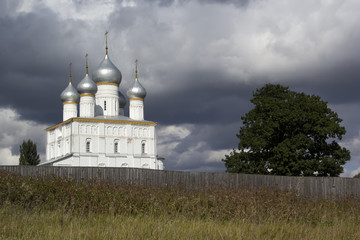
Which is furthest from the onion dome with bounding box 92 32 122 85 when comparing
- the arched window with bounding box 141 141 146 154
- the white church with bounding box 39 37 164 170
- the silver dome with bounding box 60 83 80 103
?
the arched window with bounding box 141 141 146 154

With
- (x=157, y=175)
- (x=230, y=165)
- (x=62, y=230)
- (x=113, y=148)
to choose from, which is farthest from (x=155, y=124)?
(x=62, y=230)

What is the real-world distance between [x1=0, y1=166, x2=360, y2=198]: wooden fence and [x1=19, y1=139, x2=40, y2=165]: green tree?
48.0 m

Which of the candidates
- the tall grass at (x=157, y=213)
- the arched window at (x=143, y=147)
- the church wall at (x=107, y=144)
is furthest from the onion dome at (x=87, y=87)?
the tall grass at (x=157, y=213)

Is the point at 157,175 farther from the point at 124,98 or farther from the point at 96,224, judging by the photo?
the point at 124,98

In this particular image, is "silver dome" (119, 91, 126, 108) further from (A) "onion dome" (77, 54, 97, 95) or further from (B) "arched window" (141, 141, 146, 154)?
(B) "arched window" (141, 141, 146, 154)

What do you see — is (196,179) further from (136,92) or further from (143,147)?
(136,92)

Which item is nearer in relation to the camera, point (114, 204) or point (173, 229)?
point (173, 229)

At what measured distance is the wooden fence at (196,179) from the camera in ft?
57.9

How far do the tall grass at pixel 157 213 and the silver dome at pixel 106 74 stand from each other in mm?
53432

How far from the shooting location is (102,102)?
66.7 metres

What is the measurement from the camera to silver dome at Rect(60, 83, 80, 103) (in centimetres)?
6706

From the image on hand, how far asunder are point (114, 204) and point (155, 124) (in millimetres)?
55084

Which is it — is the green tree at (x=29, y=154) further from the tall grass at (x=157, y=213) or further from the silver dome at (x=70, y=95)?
the tall grass at (x=157, y=213)

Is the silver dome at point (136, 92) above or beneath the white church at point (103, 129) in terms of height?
above
